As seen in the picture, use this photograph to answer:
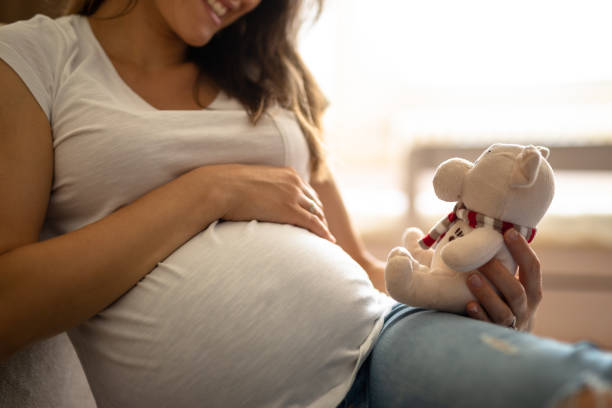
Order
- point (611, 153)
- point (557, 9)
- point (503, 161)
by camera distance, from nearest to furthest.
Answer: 1. point (503, 161)
2. point (611, 153)
3. point (557, 9)

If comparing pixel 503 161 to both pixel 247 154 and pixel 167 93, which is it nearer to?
pixel 247 154

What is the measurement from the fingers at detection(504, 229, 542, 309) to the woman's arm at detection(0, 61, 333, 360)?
0.33 m

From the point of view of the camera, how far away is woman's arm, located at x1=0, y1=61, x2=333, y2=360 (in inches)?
22.0

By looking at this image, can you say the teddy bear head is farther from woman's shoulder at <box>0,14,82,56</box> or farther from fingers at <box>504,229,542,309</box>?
woman's shoulder at <box>0,14,82,56</box>

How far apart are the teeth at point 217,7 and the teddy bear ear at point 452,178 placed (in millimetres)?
487

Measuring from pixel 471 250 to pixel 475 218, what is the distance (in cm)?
5

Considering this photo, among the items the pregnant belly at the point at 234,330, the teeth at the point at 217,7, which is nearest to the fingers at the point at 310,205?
the pregnant belly at the point at 234,330

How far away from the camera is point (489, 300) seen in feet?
1.98

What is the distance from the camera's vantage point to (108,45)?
32.4 inches

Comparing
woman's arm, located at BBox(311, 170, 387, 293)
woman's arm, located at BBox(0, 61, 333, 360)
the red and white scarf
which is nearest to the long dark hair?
woman's arm, located at BBox(311, 170, 387, 293)

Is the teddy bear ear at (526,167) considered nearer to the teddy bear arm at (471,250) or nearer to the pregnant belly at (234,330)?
the teddy bear arm at (471,250)

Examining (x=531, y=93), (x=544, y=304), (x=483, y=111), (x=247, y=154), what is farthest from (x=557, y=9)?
(x=247, y=154)

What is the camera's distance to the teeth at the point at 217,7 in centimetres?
84

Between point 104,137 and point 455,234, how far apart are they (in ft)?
1.56
